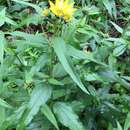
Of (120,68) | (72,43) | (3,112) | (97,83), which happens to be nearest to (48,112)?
(3,112)

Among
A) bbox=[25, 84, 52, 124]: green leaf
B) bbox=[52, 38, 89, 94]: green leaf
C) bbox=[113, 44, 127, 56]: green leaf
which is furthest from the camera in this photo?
bbox=[113, 44, 127, 56]: green leaf

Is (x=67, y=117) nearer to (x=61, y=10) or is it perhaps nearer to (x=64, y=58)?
(x=64, y=58)

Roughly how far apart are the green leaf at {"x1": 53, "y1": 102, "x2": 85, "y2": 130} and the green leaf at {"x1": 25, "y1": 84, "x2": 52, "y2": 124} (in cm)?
11

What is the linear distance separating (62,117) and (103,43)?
56 cm

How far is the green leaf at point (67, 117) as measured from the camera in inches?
73.5

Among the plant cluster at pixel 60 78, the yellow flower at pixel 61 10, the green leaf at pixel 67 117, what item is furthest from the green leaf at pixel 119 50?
the yellow flower at pixel 61 10

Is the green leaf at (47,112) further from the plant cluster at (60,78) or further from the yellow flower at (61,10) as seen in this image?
the yellow flower at (61,10)

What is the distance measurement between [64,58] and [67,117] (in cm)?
33

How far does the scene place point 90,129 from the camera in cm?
222

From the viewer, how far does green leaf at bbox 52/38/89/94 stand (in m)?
1.67

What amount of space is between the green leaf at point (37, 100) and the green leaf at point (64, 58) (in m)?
0.20

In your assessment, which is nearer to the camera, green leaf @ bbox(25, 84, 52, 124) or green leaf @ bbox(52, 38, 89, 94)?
green leaf @ bbox(52, 38, 89, 94)

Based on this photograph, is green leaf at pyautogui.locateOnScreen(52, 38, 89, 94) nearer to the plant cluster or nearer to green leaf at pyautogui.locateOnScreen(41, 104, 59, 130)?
the plant cluster

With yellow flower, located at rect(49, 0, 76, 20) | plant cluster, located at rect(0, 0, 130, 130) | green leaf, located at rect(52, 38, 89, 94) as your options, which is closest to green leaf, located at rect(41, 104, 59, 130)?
plant cluster, located at rect(0, 0, 130, 130)
